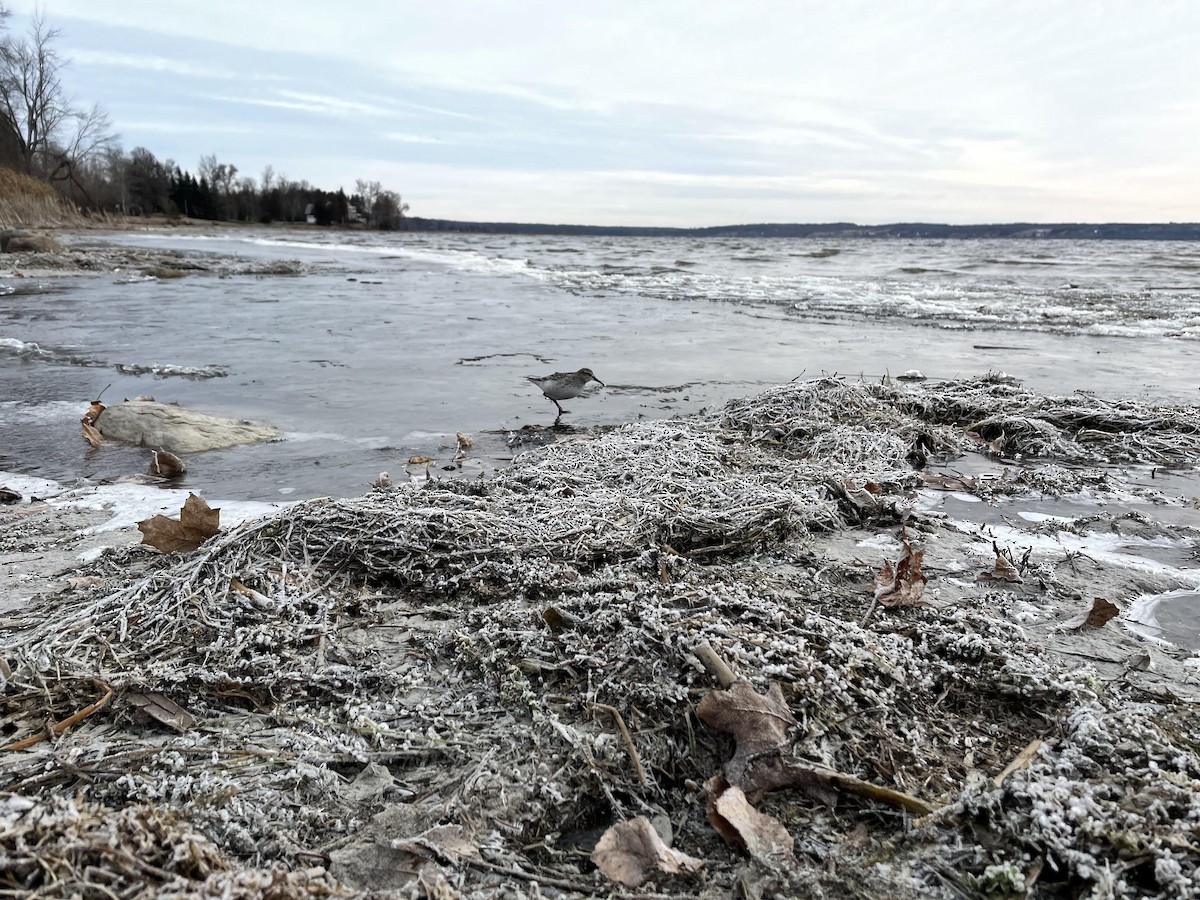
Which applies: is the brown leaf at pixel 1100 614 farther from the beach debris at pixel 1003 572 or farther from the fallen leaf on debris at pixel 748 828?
the fallen leaf on debris at pixel 748 828

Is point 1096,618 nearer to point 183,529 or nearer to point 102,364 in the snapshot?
point 183,529

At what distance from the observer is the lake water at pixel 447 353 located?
5.70 m

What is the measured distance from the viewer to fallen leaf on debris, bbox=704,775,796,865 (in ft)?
5.49

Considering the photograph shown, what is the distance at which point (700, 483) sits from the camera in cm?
396

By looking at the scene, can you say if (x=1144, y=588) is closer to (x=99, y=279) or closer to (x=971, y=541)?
(x=971, y=541)

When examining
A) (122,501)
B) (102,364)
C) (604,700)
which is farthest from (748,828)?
(102,364)

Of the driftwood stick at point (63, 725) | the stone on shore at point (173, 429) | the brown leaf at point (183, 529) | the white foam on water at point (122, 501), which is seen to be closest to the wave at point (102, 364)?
the stone on shore at point (173, 429)

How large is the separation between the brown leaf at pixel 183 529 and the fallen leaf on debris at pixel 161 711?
3.70 ft

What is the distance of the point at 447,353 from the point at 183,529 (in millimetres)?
6873

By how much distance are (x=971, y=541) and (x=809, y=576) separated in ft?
3.43

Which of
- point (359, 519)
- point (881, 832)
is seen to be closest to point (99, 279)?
point (359, 519)

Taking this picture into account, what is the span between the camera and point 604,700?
2.21 meters

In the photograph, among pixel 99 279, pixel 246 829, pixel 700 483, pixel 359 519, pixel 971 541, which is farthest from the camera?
pixel 99 279

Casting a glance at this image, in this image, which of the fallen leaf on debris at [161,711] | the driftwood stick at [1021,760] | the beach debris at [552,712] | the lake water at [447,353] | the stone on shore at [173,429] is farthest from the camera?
the lake water at [447,353]
